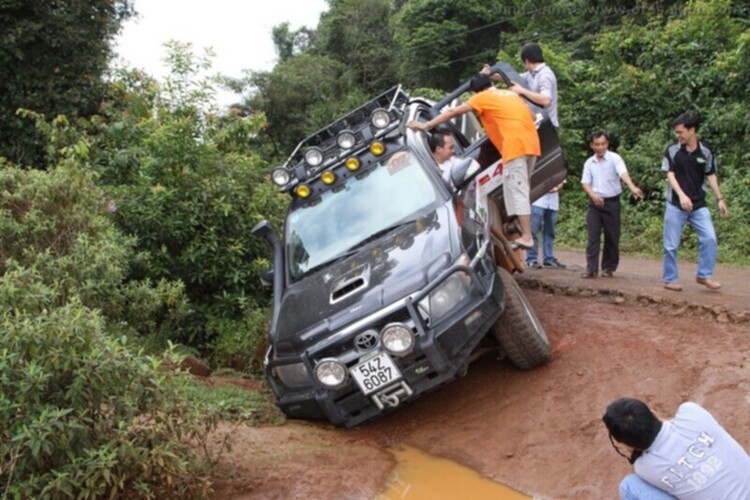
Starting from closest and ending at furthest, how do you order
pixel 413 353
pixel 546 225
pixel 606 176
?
pixel 413 353
pixel 606 176
pixel 546 225

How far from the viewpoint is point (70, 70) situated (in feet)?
47.2

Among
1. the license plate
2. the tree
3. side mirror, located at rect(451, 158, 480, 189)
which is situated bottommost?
the license plate

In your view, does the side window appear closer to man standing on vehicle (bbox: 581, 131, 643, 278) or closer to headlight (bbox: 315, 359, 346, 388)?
man standing on vehicle (bbox: 581, 131, 643, 278)

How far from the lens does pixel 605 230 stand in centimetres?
873

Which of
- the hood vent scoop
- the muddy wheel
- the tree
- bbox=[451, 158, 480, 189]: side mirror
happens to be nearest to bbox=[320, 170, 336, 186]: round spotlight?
bbox=[451, 158, 480, 189]: side mirror

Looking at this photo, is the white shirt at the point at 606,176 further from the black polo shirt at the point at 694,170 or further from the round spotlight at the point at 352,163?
the round spotlight at the point at 352,163

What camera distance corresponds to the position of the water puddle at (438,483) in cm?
474

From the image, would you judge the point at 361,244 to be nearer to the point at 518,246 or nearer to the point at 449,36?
the point at 518,246

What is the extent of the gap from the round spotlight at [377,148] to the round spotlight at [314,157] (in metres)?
0.49

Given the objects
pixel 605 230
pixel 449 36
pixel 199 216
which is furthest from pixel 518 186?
pixel 449 36

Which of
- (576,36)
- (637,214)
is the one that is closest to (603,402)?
(637,214)

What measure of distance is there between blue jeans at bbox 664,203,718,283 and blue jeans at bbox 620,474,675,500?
438 cm

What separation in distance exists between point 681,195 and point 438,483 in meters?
3.91

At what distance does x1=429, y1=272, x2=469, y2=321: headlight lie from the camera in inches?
205
